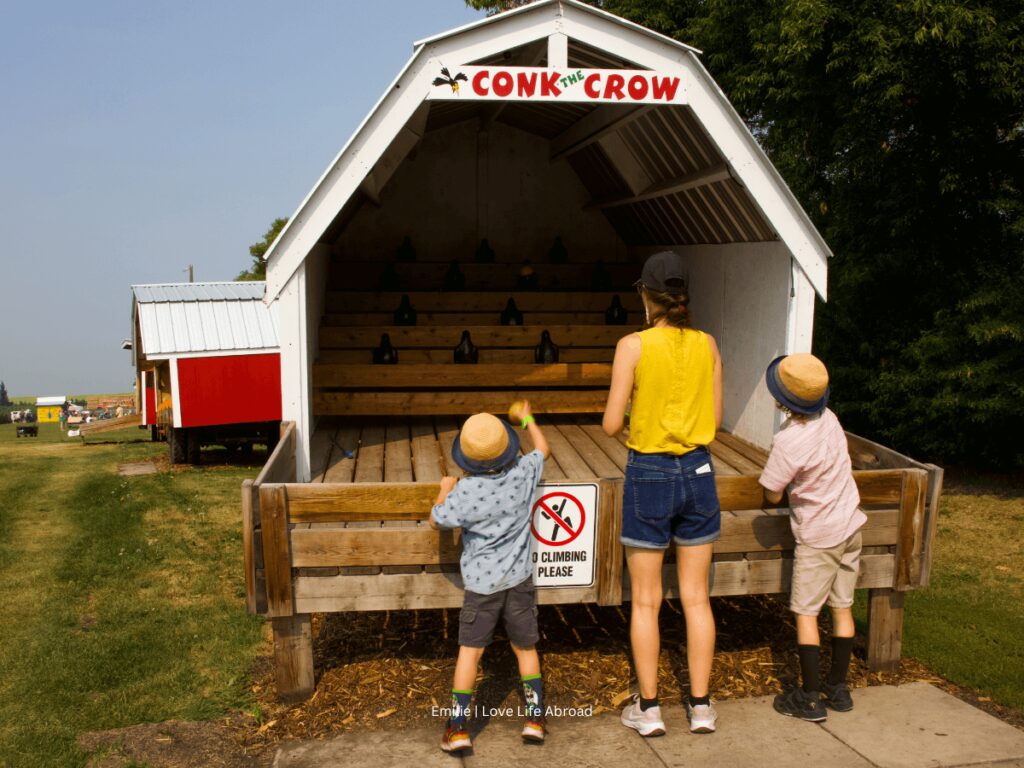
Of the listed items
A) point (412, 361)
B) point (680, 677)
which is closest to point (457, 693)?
point (680, 677)

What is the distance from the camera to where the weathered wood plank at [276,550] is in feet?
16.8

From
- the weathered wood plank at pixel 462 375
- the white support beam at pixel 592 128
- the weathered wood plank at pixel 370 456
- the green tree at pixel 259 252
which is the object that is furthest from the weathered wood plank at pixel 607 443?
the green tree at pixel 259 252

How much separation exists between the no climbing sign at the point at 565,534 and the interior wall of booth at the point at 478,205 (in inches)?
222

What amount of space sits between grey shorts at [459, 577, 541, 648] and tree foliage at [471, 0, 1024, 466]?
896cm

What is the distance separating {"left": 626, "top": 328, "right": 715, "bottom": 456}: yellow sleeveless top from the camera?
472 cm

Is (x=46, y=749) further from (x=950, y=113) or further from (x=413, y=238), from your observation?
(x=950, y=113)

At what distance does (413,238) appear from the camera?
10.4 metres

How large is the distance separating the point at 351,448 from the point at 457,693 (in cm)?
325

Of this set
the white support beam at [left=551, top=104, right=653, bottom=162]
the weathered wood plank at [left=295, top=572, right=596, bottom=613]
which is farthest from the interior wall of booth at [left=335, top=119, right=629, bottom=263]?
the weathered wood plank at [left=295, top=572, right=596, bottom=613]

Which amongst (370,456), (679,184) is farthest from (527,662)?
(679,184)

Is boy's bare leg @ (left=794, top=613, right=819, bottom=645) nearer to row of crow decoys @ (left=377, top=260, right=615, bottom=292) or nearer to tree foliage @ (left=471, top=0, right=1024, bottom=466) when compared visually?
row of crow decoys @ (left=377, top=260, right=615, bottom=292)

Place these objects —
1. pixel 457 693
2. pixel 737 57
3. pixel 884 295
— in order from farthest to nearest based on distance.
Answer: pixel 737 57 < pixel 884 295 < pixel 457 693

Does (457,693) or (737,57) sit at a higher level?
(737,57)

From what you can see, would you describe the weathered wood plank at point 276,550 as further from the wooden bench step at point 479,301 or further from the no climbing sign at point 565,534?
the wooden bench step at point 479,301
